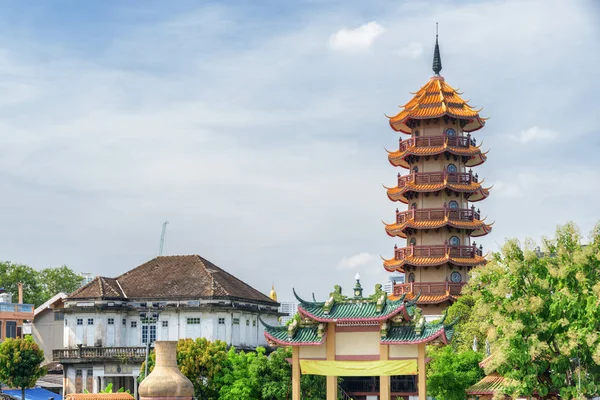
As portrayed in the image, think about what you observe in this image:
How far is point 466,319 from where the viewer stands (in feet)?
237

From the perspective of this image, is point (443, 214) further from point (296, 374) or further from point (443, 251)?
point (296, 374)

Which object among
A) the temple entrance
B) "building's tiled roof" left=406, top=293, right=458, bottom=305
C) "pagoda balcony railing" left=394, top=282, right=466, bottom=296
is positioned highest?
"pagoda balcony railing" left=394, top=282, right=466, bottom=296

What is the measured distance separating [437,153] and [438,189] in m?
2.94

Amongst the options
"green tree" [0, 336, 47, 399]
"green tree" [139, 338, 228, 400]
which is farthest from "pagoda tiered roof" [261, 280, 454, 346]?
"green tree" [0, 336, 47, 399]

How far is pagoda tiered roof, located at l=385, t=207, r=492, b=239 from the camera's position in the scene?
266ft

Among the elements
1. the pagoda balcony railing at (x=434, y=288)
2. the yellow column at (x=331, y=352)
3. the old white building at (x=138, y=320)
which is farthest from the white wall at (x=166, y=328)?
the yellow column at (x=331, y=352)

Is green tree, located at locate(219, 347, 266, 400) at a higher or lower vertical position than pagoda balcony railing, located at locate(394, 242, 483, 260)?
lower

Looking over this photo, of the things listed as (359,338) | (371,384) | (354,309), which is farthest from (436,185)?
(359,338)

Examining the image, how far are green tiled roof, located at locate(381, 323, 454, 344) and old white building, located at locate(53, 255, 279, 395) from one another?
23.5 meters

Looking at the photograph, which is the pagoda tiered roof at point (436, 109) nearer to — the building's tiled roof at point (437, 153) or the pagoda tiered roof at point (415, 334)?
the building's tiled roof at point (437, 153)

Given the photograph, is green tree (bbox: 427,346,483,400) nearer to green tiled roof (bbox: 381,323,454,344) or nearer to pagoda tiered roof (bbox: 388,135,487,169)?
green tiled roof (bbox: 381,323,454,344)

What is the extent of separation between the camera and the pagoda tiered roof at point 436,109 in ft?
274

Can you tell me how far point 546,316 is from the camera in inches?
1905

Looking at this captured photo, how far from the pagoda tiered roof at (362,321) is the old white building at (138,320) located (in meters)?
20.2
